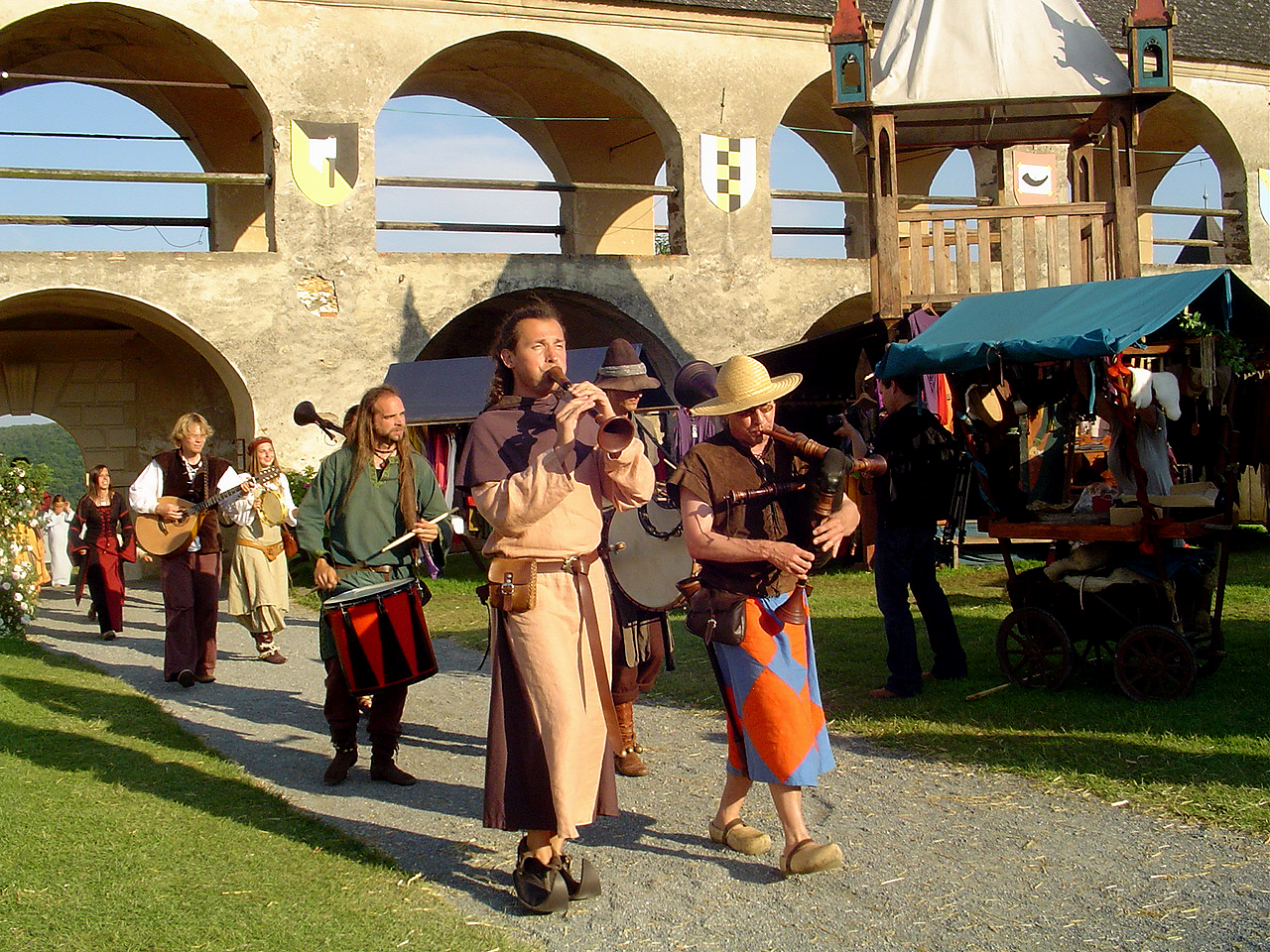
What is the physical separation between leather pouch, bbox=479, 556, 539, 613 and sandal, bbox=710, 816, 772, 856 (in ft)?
3.88

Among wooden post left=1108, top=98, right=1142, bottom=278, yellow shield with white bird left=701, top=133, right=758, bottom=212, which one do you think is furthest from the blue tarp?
yellow shield with white bird left=701, top=133, right=758, bottom=212

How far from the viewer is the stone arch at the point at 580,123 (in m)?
17.1

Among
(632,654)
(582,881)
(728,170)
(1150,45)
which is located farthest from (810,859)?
(728,170)

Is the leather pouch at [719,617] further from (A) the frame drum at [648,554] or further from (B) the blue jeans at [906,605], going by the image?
(B) the blue jeans at [906,605]

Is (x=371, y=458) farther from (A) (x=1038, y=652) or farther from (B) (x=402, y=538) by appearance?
(A) (x=1038, y=652)

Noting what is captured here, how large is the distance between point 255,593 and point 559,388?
638 cm

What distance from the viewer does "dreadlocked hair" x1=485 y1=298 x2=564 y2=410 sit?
425 cm

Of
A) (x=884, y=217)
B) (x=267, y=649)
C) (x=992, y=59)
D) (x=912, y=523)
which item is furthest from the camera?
(x=884, y=217)

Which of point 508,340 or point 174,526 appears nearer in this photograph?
point 508,340

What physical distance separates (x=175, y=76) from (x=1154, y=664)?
1631cm

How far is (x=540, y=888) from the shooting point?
156 inches

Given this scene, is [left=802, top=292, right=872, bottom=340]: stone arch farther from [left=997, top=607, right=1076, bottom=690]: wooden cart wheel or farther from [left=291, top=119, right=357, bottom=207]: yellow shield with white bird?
[left=997, top=607, right=1076, bottom=690]: wooden cart wheel

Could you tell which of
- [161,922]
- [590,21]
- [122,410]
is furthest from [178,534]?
[122,410]

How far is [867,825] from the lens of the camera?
4711mm
